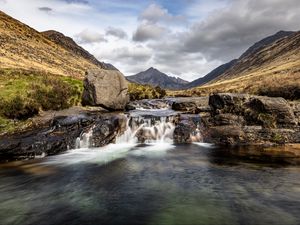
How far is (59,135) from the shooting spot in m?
24.3

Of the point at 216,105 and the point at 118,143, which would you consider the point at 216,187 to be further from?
the point at 216,105

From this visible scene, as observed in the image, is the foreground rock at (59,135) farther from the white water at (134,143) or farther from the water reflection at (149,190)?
the water reflection at (149,190)

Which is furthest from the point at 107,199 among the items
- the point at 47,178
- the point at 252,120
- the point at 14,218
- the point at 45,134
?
the point at 252,120

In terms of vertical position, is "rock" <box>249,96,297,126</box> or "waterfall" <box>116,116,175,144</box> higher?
"rock" <box>249,96,297,126</box>

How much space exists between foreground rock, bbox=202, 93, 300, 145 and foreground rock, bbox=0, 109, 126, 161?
825 cm

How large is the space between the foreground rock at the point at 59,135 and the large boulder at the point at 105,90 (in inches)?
183

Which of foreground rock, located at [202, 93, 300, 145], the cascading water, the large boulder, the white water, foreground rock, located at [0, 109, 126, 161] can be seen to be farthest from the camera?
the large boulder

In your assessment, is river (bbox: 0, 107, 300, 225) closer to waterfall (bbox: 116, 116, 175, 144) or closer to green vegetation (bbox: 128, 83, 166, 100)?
waterfall (bbox: 116, 116, 175, 144)

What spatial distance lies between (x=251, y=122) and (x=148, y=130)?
8.88 meters

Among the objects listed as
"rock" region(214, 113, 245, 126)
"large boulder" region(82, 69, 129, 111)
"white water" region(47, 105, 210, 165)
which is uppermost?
"large boulder" region(82, 69, 129, 111)

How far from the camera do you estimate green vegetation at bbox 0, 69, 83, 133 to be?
1005 inches

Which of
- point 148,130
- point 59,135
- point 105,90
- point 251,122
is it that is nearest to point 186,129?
point 148,130

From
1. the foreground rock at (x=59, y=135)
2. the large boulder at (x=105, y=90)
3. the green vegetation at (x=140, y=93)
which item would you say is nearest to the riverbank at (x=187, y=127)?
the foreground rock at (x=59, y=135)

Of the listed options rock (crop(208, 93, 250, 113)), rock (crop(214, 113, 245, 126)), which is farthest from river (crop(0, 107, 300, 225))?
rock (crop(208, 93, 250, 113))
